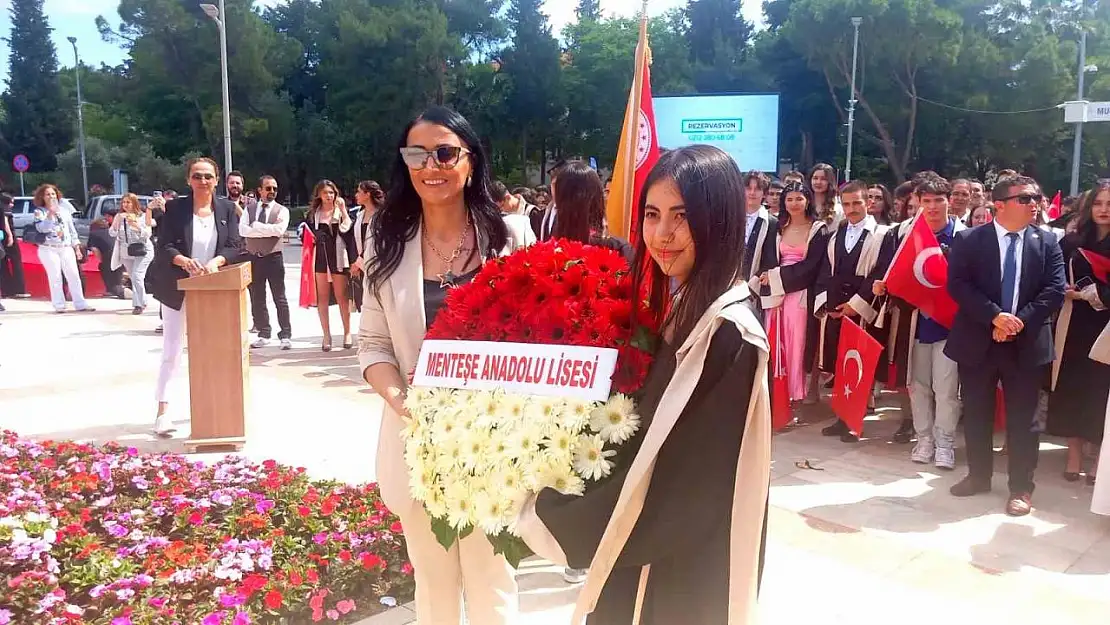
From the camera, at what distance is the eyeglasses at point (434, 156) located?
7.39 feet

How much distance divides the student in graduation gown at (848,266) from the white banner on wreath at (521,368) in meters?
4.58

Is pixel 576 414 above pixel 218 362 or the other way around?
above

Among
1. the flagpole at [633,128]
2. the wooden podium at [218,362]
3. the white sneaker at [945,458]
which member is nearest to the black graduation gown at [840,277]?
the white sneaker at [945,458]

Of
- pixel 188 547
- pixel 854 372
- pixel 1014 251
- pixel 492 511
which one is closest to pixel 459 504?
pixel 492 511

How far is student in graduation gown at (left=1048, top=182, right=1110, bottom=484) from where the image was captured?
507 centimetres

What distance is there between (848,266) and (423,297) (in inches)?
172

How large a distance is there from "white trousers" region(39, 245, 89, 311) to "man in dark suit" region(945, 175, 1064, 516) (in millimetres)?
11621

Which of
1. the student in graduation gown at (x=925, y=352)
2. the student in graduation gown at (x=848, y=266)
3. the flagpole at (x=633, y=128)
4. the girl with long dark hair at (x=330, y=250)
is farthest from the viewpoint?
the girl with long dark hair at (x=330, y=250)

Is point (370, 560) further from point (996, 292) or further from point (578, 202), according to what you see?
point (996, 292)

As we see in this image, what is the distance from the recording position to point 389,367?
228 centimetres

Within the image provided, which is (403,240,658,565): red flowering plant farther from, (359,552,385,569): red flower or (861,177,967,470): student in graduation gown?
(861,177,967,470): student in graduation gown

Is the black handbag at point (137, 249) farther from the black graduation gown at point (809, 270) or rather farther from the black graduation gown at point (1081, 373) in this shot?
the black graduation gown at point (1081, 373)

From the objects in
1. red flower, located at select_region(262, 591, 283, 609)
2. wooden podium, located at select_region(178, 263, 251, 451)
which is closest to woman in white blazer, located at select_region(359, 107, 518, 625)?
red flower, located at select_region(262, 591, 283, 609)

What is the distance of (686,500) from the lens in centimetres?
150
